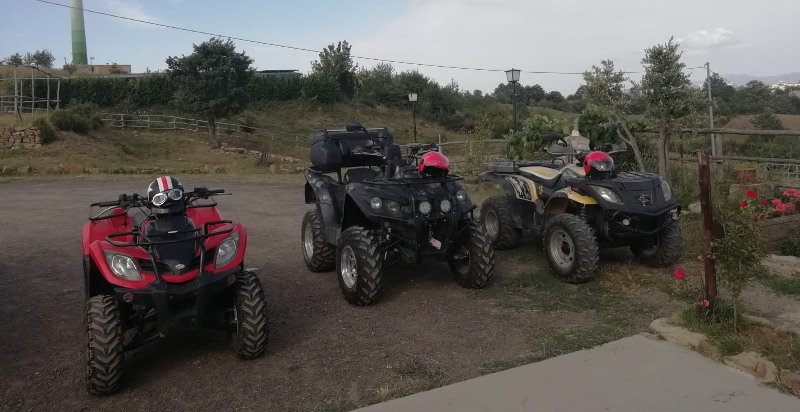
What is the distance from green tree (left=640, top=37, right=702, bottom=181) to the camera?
373 inches

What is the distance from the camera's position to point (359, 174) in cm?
714

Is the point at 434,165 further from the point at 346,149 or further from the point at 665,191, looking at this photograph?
the point at 665,191

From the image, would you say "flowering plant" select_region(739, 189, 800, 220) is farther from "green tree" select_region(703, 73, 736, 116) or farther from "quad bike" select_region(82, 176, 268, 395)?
"green tree" select_region(703, 73, 736, 116)

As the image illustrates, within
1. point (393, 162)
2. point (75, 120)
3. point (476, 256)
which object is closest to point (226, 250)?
point (393, 162)

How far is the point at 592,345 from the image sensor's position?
470 cm

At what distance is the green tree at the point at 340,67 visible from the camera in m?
54.5

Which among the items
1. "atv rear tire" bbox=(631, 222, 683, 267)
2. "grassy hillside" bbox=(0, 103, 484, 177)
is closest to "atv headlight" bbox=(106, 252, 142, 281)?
"atv rear tire" bbox=(631, 222, 683, 267)

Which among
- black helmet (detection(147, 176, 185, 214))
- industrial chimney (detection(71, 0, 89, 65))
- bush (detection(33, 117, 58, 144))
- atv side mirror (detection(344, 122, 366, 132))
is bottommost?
black helmet (detection(147, 176, 185, 214))

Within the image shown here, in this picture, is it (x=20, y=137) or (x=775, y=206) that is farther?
(x=20, y=137)

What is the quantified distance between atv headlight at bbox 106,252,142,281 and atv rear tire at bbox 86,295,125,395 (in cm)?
22

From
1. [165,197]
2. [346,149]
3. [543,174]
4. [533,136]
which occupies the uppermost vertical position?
[533,136]

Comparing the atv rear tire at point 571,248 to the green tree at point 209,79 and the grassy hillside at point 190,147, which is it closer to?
the grassy hillside at point 190,147

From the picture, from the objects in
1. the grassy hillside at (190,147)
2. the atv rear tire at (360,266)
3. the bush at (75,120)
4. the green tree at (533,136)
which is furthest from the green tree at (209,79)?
the atv rear tire at (360,266)

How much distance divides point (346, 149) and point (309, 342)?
9.08 feet
